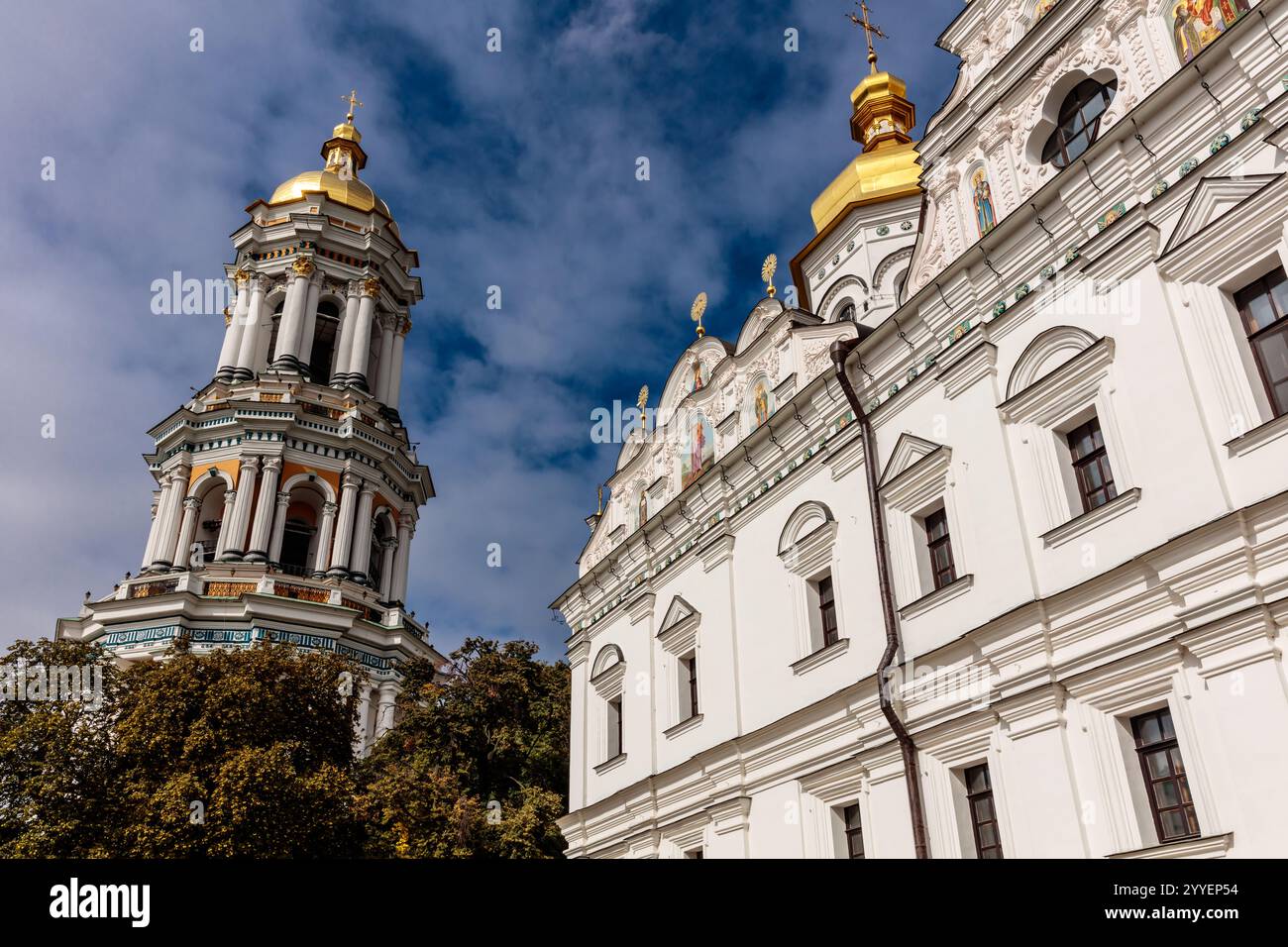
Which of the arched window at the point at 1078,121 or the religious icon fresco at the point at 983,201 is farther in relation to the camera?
the religious icon fresco at the point at 983,201

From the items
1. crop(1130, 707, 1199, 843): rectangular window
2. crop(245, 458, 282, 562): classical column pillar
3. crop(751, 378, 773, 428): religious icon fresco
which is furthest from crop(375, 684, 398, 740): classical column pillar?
crop(1130, 707, 1199, 843): rectangular window

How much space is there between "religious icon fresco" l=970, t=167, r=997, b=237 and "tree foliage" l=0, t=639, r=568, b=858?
13.3 meters

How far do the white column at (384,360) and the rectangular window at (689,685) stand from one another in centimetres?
2235

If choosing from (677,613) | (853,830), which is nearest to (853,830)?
(853,830)

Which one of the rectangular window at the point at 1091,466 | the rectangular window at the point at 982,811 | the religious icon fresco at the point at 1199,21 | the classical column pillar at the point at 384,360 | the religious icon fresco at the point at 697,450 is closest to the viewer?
the religious icon fresco at the point at 1199,21

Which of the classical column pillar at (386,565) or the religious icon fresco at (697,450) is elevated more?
the classical column pillar at (386,565)

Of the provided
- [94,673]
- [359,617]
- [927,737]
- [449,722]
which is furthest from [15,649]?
[927,737]

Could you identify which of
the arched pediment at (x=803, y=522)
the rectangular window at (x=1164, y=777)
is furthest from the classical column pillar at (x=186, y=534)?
the rectangular window at (x=1164, y=777)

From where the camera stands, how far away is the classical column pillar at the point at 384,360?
37.6 m

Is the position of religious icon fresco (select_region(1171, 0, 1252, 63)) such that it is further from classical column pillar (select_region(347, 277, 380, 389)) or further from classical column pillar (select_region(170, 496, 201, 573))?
classical column pillar (select_region(347, 277, 380, 389))

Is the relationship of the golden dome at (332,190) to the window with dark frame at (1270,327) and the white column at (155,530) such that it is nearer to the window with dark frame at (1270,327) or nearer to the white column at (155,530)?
the white column at (155,530)

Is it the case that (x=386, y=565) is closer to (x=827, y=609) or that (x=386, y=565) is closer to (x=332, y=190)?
(x=332, y=190)

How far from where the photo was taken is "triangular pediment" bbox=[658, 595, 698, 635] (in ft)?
57.8

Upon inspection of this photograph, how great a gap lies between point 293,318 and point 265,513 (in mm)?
7936
